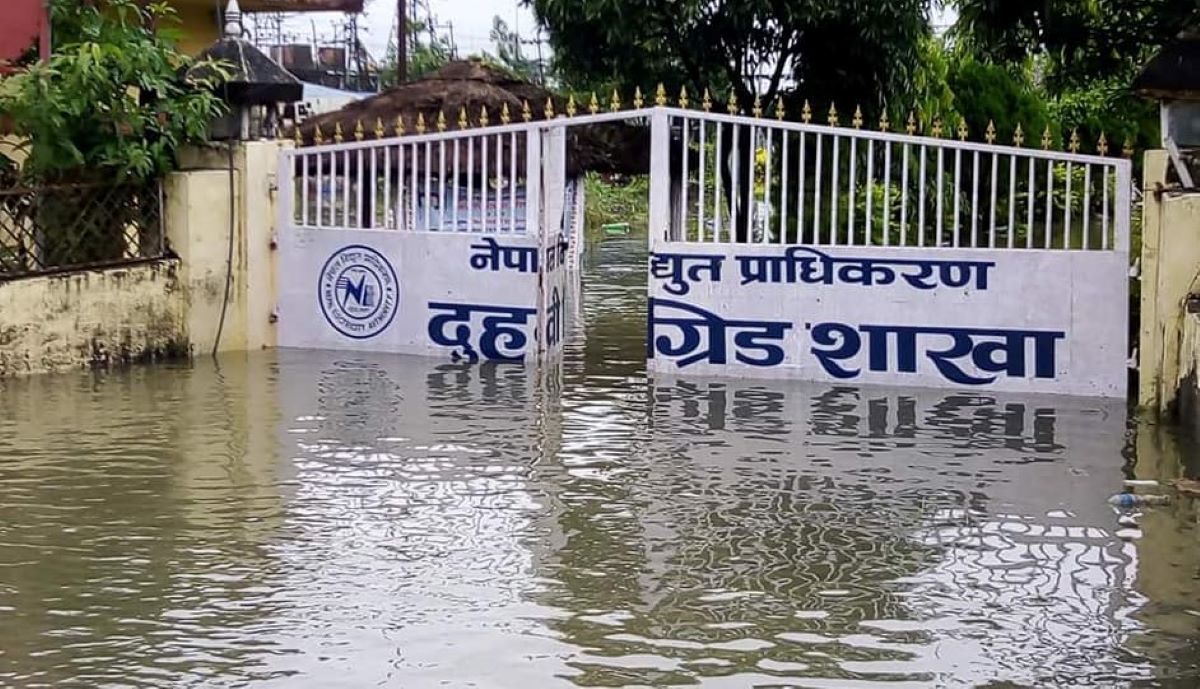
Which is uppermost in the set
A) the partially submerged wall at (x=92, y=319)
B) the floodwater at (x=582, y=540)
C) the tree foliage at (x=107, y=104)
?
the tree foliage at (x=107, y=104)

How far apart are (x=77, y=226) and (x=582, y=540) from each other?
6.28m

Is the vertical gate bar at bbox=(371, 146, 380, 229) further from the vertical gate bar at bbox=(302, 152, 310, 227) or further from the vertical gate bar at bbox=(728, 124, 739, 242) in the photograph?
the vertical gate bar at bbox=(728, 124, 739, 242)

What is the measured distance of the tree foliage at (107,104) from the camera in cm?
1120

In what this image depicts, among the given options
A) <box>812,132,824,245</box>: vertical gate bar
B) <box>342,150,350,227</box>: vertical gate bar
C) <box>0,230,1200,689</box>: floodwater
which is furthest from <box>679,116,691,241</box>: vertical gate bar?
<box>342,150,350,227</box>: vertical gate bar

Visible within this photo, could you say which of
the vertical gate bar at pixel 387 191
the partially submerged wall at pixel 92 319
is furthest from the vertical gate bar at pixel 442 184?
the partially submerged wall at pixel 92 319

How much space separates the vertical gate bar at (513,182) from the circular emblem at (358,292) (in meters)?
1.02

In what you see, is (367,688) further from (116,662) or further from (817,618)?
(817,618)

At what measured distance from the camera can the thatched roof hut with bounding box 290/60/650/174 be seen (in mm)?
13891

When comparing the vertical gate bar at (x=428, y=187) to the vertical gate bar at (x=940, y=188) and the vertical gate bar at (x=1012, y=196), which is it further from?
the vertical gate bar at (x=1012, y=196)

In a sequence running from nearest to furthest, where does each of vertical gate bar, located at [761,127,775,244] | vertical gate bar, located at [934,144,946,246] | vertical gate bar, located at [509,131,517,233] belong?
vertical gate bar, located at [934,144,946,246]
vertical gate bar, located at [761,127,775,244]
vertical gate bar, located at [509,131,517,233]

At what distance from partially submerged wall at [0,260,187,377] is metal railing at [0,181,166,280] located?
13cm

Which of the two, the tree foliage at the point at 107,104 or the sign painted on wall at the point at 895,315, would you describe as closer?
the sign painted on wall at the point at 895,315

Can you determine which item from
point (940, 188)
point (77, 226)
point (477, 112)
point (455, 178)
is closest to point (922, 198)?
point (940, 188)

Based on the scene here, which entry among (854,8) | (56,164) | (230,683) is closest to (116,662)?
(230,683)
